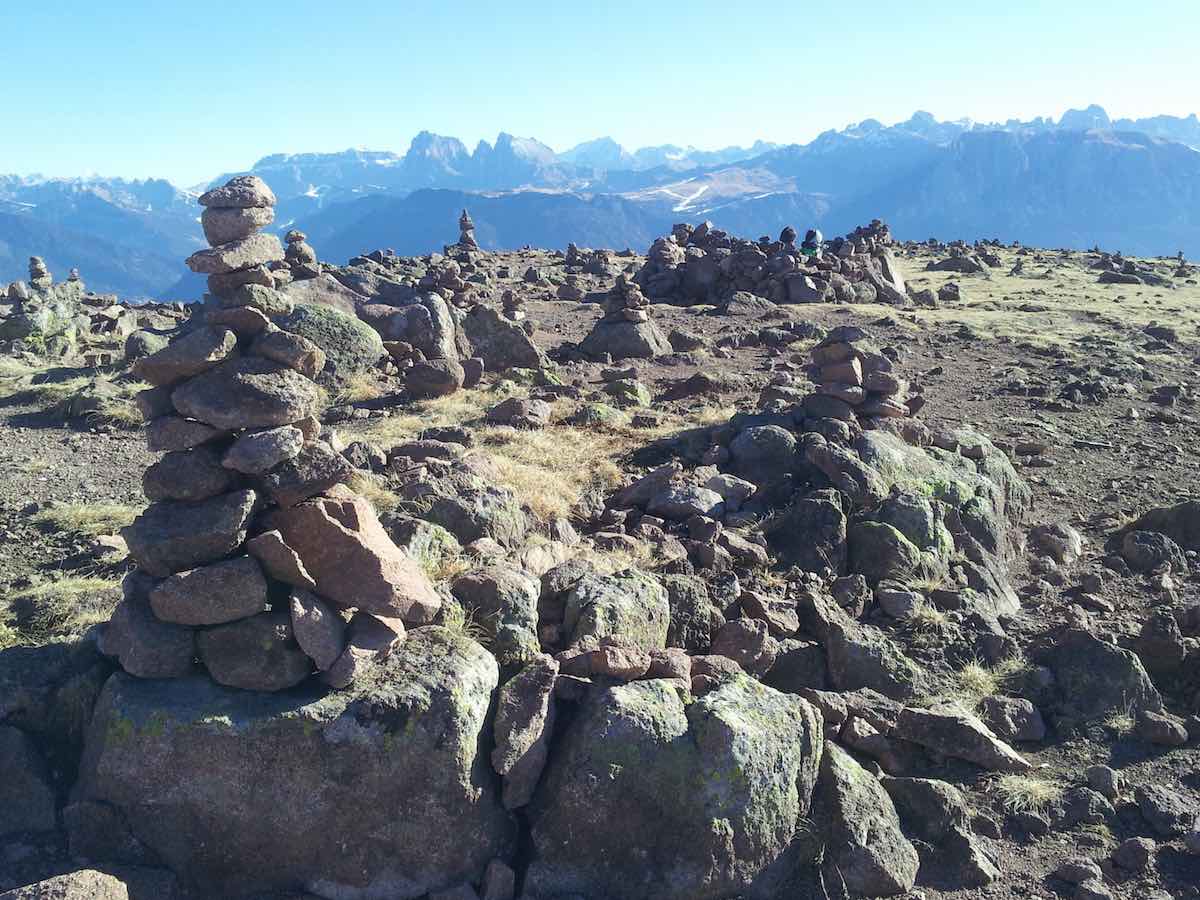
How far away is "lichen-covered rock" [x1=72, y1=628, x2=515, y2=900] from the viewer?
20.9 ft

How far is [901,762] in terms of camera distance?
822cm

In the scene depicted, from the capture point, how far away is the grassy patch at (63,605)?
8555mm

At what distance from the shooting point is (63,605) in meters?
8.88

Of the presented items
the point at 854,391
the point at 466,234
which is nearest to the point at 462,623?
the point at 854,391

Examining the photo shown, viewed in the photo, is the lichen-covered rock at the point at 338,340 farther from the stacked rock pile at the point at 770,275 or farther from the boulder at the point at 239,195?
the stacked rock pile at the point at 770,275

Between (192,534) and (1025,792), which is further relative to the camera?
(1025,792)

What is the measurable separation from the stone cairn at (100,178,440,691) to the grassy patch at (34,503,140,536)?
443cm

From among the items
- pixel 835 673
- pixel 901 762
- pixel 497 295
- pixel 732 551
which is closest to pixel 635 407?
pixel 732 551

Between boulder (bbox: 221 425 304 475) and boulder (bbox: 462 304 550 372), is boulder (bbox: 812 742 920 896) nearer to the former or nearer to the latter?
boulder (bbox: 221 425 304 475)

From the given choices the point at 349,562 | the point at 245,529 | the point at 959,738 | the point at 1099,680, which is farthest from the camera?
the point at 1099,680

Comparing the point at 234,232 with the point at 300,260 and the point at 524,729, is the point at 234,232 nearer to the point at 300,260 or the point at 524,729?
the point at 524,729

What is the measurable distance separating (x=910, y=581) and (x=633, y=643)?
446cm

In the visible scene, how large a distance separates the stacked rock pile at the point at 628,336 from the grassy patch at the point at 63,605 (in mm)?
16726

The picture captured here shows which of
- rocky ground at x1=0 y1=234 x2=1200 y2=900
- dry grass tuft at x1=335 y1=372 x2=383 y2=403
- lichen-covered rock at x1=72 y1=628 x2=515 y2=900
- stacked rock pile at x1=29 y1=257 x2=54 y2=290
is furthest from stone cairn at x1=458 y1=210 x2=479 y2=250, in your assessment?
lichen-covered rock at x1=72 y1=628 x2=515 y2=900
